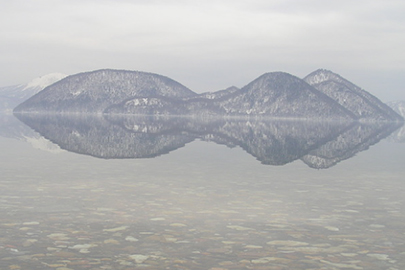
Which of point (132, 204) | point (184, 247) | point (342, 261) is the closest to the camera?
point (342, 261)

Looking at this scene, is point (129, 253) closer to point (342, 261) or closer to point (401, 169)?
point (342, 261)

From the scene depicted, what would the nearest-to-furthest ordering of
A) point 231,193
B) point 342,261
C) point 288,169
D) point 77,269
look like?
point 77,269 < point 342,261 < point 231,193 < point 288,169

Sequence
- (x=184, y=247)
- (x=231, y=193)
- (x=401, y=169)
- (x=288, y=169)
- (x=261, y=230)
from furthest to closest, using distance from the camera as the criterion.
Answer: (x=401, y=169)
(x=288, y=169)
(x=231, y=193)
(x=261, y=230)
(x=184, y=247)

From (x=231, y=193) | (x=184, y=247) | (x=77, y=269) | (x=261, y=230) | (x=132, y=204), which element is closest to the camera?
(x=77, y=269)

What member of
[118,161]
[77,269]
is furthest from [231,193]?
[118,161]

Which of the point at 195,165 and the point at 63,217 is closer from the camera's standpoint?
the point at 63,217

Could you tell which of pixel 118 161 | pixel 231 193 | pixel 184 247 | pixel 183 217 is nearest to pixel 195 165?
pixel 118 161

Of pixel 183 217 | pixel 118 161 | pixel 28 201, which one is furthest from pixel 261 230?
pixel 118 161

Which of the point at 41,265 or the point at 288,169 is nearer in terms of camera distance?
the point at 41,265

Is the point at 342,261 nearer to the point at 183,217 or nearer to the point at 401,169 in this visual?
the point at 183,217
